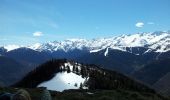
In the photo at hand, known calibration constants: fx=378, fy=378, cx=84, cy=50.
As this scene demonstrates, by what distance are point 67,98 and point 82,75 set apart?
10225 cm

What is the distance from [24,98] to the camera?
45.3 ft

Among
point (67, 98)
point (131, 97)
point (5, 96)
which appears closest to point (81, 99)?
point (67, 98)

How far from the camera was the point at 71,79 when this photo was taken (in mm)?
154125

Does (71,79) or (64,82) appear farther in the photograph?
(71,79)

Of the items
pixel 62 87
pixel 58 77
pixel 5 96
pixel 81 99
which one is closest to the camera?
pixel 5 96

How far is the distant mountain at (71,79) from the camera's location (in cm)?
14150

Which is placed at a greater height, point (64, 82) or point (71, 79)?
point (71, 79)

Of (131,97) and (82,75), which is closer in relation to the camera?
(131,97)

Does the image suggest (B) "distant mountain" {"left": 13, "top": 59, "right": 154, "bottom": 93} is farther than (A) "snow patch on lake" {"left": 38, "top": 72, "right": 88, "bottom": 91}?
Yes

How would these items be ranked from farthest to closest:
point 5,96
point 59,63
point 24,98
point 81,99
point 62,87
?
point 59,63
point 62,87
point 81,99
point 5,96
point 24,98

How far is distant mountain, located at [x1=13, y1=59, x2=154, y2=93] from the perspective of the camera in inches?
5571

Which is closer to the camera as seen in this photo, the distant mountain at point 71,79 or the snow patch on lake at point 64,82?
the snow patch on lake at point 64,82

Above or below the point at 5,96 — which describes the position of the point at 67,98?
below

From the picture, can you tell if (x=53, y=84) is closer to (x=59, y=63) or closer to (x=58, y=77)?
(x=58, y=77)
